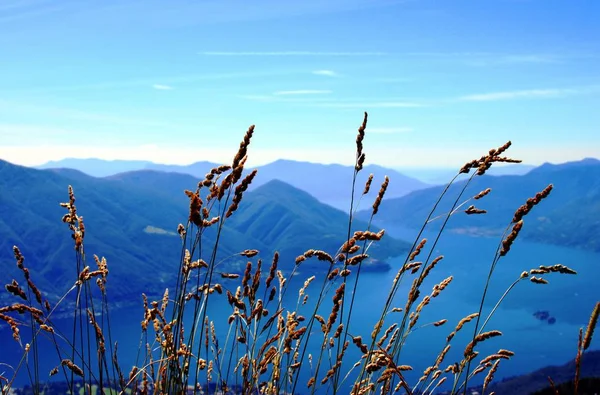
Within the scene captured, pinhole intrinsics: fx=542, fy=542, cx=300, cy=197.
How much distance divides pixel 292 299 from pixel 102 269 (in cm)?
12595

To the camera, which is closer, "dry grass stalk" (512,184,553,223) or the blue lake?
"dry grass stalk" (512,184,553,223)

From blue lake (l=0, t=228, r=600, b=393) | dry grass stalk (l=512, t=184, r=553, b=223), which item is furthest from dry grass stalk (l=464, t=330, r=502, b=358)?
blue lake (l=0, t=228, r=600, b=393)

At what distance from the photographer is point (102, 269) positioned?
300 cm

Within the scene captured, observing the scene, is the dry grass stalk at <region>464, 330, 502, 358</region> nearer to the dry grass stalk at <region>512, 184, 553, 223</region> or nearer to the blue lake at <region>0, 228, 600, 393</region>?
the dry grass stalk at <region>512, 184, 553, 223</region>

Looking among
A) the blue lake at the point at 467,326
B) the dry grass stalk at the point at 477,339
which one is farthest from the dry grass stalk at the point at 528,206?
the blue lake at the point at 467,326

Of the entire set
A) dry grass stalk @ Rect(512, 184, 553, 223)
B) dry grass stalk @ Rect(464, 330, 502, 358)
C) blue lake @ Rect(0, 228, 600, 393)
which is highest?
dry grass stalk @ Rect(512, 184, 553, 223)

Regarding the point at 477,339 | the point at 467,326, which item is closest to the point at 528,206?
the point at 477,339

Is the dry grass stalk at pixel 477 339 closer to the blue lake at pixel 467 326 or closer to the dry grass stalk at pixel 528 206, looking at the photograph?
the dry grass stalk at pixel 528 206

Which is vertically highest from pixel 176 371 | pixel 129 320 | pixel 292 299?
pixel 176 371

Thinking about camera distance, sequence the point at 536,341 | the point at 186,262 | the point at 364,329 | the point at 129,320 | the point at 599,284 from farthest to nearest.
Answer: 1. the point at 599,284
2. the point at 129,320
3. the point at 536,341
4. the point at 364,329
5. the point at 186,262

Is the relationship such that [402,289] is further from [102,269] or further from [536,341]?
[102,269]

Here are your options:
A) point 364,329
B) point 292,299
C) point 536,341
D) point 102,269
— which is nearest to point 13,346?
point 292,299

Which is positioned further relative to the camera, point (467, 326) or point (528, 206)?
point (467, 326)

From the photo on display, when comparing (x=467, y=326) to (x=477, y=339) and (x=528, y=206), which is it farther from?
A: (x=528, y=206)
